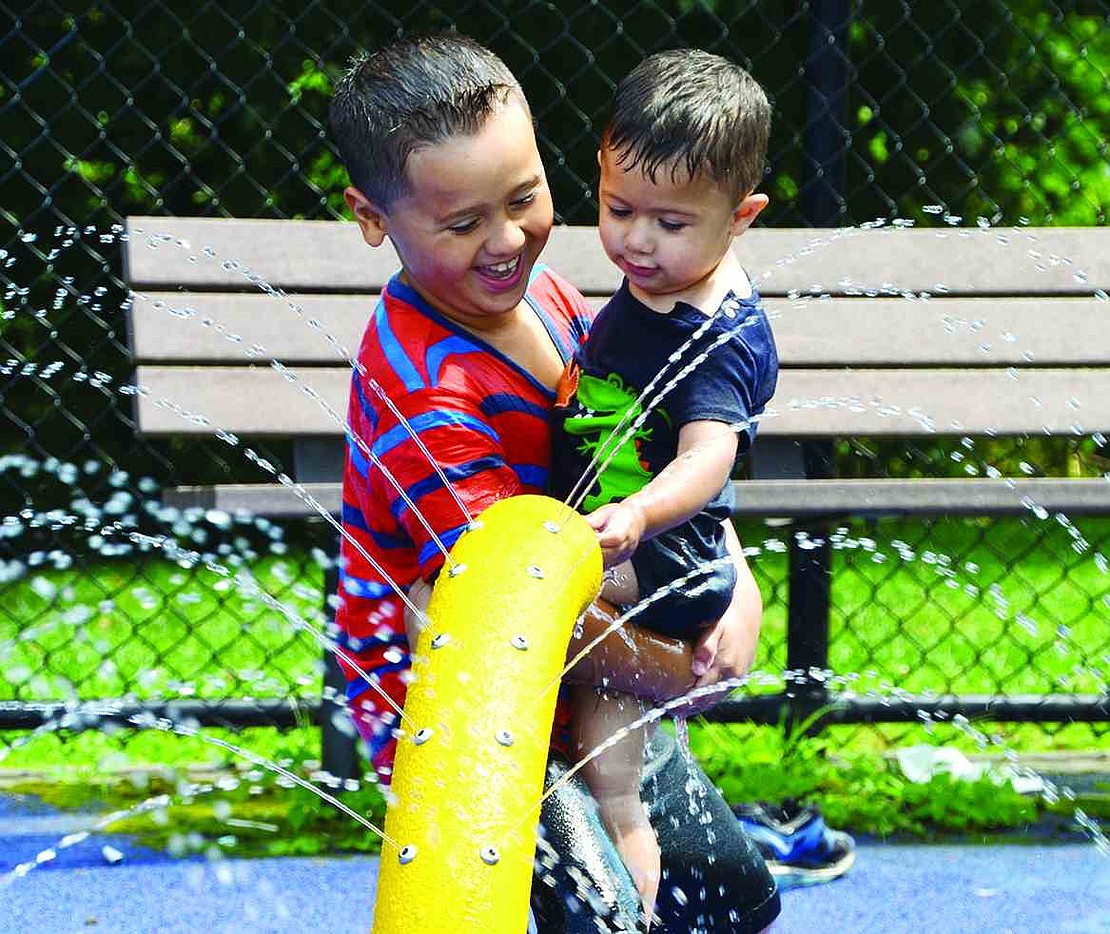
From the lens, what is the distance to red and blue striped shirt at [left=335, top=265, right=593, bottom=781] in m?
1.99

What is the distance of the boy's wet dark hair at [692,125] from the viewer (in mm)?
1976

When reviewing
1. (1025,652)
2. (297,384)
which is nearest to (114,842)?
(297,384)

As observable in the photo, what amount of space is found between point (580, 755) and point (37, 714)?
2.19 meters

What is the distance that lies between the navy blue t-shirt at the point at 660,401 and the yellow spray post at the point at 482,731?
18.7 inches

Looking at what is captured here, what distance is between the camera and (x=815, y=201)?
12.5 ft

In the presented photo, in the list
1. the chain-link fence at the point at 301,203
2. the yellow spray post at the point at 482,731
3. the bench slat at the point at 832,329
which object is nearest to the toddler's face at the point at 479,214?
the yellow spray post at the point at 482,731

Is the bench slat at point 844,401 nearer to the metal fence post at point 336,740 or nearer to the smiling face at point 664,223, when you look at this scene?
the metal fence post at point 336,740

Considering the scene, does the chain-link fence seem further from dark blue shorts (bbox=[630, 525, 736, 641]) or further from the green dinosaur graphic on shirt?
the green dinosaur graphic on shirt

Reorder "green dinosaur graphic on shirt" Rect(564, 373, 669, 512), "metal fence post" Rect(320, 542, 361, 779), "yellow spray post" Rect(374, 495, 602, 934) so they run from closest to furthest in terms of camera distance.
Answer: "yellow spray post" Rect(374, 495, 602, 934) → "green dinosaur graphic on shirt" Rect(564, 373, 669, 512) → "metal fence post" Rect(320, 542, 361, 779)

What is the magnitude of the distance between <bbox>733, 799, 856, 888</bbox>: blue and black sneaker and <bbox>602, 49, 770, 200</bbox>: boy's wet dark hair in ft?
5.71

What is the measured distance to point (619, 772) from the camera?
2119 mm

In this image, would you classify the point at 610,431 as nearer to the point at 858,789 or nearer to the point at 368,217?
the point at 368,217

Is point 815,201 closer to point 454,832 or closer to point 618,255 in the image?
point 618,255

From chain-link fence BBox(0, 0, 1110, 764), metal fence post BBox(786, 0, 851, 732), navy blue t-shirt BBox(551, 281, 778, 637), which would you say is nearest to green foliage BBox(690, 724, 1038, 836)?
metal fence post BBox(786, 0, 851, 732)
